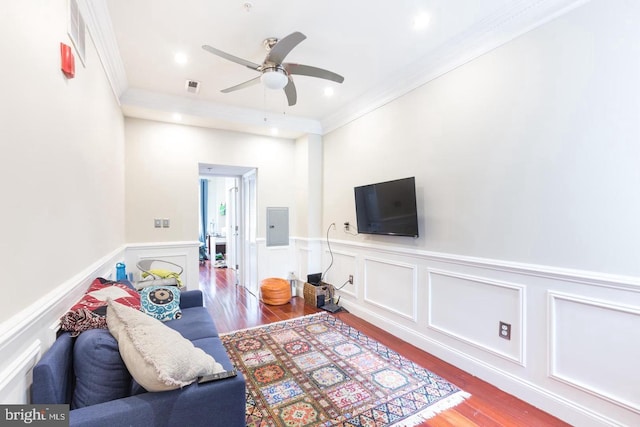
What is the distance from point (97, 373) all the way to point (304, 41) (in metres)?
2.72

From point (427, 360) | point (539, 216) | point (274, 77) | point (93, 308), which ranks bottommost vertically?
point (427, 360)

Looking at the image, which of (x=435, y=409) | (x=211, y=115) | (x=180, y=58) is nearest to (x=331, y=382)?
(x=435, y=409)

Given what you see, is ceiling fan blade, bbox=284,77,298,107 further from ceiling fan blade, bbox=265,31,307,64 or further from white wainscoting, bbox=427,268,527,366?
white wainscoting, bbox=427,268,527,366

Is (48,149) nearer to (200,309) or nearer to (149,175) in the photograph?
(200,309)

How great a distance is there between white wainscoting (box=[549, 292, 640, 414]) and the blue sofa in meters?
2.07

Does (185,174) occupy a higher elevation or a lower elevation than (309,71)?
lower

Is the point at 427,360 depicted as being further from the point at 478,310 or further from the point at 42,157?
the point at 42,157

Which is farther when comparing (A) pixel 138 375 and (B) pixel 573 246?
(B) pixel 573 246

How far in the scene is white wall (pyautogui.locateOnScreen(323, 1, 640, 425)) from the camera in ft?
5.67

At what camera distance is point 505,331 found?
2.27 meters

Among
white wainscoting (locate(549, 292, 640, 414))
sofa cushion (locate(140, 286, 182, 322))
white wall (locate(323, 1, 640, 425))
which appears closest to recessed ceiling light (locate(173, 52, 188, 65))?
sofa cushion (locate(140, 286, 182, 322))

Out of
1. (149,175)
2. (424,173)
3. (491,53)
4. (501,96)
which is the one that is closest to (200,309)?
(149,175)

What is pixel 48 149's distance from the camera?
1369mm

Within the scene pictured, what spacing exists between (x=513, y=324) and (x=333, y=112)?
3374 millimetres
